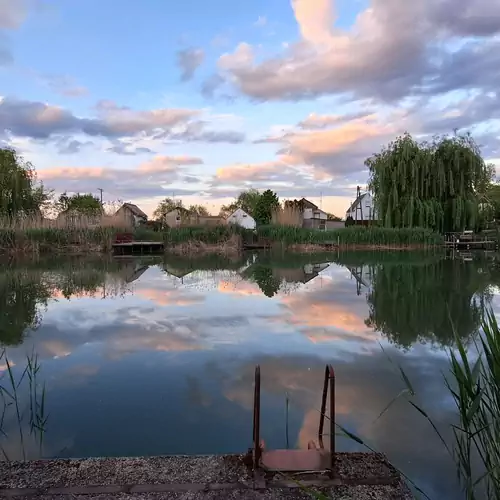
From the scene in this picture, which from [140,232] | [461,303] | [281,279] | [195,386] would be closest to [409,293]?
[461,303]

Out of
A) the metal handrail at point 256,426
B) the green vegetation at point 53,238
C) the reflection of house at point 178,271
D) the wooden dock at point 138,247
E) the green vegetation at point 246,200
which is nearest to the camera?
the metal handrail at point 256,426

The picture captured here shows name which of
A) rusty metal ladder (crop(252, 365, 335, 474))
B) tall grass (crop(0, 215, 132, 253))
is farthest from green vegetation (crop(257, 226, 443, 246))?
rusty metal ladder (crop(252, 365, 335, 474))

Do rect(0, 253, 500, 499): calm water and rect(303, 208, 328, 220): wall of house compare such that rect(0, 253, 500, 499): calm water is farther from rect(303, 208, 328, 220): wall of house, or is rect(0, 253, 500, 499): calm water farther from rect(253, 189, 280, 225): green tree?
rect(303, 208, 328, 220): wall of house

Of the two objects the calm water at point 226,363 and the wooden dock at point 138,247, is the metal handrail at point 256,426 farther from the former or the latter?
the wooden dock at point 138,247

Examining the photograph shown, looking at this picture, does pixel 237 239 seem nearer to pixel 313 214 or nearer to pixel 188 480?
pixel 188 480

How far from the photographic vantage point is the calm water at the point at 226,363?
3584 mm

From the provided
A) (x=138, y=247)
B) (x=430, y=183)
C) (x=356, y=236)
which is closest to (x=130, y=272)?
(x=138, y=247)

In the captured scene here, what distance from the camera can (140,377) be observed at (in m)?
4.93

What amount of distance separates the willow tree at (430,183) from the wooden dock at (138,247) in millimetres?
14581

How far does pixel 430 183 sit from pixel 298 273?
56.9ft

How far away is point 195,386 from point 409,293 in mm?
7321

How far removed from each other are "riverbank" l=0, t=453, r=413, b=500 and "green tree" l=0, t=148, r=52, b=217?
104 feet

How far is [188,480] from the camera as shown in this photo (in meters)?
2.66

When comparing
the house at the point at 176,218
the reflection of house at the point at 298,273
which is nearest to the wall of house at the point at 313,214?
the house at the point at 176,218
